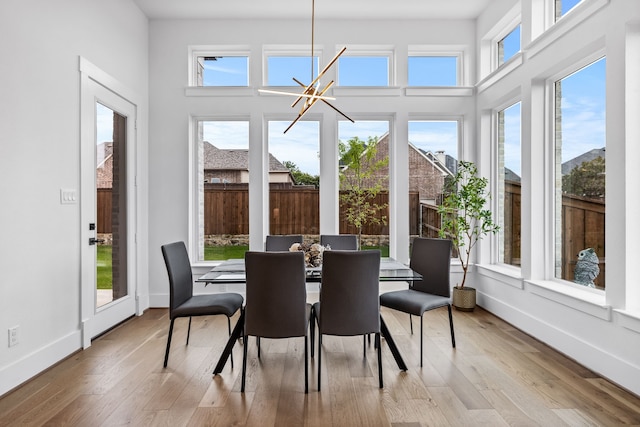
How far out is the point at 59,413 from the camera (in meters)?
2.30

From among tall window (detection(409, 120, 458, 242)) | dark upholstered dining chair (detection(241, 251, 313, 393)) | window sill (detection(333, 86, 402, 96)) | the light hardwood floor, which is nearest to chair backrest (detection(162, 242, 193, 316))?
the light hardwood floor

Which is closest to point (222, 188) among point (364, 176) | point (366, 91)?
point (364, 176)

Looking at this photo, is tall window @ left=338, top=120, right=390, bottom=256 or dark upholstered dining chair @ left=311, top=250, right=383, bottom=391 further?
tall window @ left=338, top=120, right=390, bottom=256

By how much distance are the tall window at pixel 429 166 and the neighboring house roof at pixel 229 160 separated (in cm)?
161

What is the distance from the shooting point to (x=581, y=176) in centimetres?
329

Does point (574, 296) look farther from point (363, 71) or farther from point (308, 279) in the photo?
point (363, 71)

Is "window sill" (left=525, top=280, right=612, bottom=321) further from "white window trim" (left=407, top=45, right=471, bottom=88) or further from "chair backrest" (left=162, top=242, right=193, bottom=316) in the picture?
"chair backrest" (left=162, top=242, right=193, bottom=316)

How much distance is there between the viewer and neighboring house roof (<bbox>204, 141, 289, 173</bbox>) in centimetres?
497

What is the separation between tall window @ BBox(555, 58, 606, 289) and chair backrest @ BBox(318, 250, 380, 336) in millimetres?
1851

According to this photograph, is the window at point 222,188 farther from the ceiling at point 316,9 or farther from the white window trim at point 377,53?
the white window trim at point 377,53

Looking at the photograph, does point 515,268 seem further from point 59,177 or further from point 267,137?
point 59,177

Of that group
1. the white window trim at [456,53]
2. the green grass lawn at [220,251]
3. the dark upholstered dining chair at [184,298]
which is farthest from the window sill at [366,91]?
the dark upholstered dining chair at [184,298]

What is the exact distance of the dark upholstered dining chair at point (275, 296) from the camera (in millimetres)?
2498

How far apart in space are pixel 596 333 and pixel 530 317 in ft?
2.72
